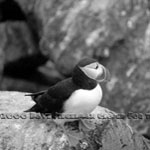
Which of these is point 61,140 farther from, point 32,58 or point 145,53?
point 32,58

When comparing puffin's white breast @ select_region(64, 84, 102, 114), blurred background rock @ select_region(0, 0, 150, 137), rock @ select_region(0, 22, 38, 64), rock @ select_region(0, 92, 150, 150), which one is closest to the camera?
puffin's white breast @ select_region(64, 84, 102, 114)

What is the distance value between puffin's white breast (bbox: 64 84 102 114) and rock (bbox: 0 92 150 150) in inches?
13.5

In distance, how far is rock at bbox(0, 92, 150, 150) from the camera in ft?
14.4

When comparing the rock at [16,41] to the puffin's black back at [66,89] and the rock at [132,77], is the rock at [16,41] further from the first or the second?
the puffin's black back at [66,89]

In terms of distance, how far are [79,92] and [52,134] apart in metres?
0.53

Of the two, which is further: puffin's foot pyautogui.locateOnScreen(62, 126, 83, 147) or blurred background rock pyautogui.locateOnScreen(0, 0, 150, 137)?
blurred background rock pyautogui.locateOnScreen(0, 0, 150, 137)

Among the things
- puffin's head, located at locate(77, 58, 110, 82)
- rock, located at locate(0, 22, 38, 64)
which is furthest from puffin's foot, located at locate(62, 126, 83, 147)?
rock, located at locate(0, 22, 38, 64)

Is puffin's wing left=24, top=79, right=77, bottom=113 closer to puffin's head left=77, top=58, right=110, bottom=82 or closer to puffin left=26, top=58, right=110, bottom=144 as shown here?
puffin left=26, top=58, right=110, bottom=144

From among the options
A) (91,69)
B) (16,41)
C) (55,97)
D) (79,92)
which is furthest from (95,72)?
(16,41)

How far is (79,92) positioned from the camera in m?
4.30

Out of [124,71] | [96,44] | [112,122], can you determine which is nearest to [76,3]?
[96,44]

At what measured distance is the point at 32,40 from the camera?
9.61 metres

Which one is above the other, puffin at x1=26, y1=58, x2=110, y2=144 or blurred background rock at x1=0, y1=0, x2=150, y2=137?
puffin at x1=26, y1=58, x2=110, y2=144

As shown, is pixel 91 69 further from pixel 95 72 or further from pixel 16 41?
pixel 16 41
